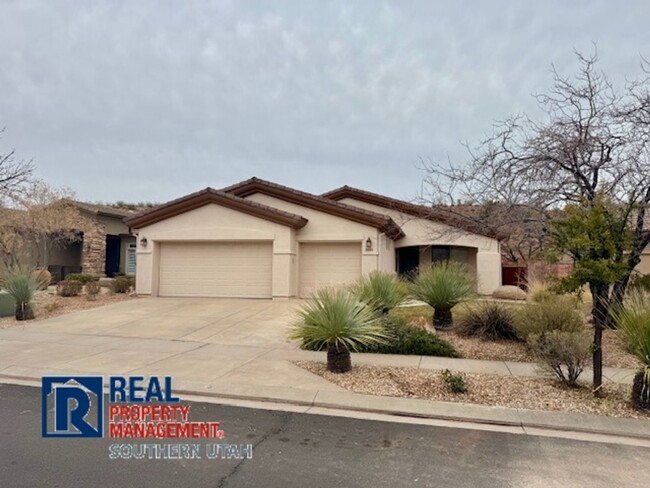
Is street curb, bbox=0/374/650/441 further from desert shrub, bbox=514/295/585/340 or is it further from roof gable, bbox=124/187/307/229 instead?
roof gable, bbox=124/187/307/229

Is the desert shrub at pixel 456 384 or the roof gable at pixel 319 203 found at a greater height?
the roof gable at pixel 319 203

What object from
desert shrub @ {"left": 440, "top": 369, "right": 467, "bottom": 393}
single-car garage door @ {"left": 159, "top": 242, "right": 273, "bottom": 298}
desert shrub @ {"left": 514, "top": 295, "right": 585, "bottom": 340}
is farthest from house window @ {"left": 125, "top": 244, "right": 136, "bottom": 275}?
desert shrub @ {"left": 440, "top": 369, "right": 467, "bottom": 393}

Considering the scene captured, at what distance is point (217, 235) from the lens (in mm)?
18703

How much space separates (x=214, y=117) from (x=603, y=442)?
1899 cm

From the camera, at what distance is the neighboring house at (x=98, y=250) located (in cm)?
2725

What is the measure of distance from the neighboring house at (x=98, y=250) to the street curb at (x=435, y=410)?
2332 centimetres

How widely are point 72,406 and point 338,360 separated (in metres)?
4.24

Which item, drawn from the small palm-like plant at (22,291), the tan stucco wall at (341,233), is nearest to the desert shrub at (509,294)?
the tan stucco wall at (341,233)

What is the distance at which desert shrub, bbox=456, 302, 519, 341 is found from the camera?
1086 cm

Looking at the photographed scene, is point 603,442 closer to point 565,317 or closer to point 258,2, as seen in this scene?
point 565,317

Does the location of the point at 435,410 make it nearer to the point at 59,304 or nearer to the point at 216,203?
the point at 216,203

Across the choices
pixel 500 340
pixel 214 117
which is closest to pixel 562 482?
pixel 500 340

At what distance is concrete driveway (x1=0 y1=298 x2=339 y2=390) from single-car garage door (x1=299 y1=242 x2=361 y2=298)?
3.18 meters

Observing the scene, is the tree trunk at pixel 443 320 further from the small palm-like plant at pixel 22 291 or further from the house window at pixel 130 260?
the house window at pixel 130 260
